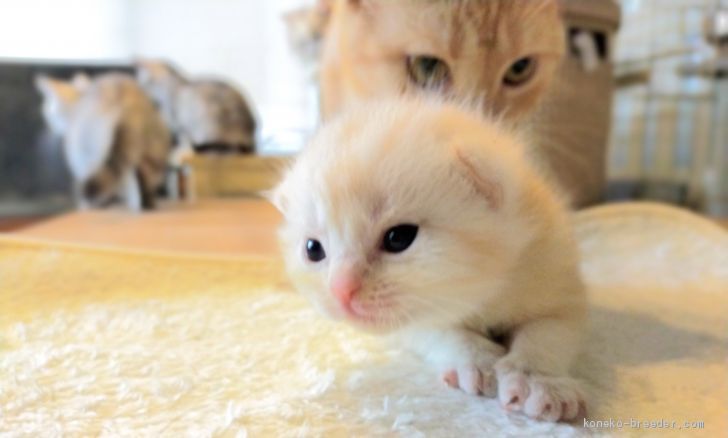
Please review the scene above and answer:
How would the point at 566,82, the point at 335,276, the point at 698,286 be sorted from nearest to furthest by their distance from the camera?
the point at 335,276 → the point at 698,286 → the point at 566,82

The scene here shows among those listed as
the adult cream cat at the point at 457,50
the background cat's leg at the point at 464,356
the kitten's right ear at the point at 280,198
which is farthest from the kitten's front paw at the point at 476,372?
the adult cream cat at the point at 457,50

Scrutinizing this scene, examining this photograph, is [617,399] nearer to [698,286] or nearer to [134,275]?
[698,286]

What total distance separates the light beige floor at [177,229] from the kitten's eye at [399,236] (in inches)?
32.3

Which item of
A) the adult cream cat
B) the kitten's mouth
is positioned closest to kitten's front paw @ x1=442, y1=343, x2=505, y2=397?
the kitten's mouth

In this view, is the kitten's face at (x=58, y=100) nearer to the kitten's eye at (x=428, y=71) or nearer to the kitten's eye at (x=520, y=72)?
the kitten's eye at (x=428, y=71)

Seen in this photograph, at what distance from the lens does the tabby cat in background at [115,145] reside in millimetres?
2281

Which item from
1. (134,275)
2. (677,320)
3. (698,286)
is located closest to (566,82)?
(698,286)

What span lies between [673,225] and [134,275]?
3.68 ft

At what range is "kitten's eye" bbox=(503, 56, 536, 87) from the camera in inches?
40.7

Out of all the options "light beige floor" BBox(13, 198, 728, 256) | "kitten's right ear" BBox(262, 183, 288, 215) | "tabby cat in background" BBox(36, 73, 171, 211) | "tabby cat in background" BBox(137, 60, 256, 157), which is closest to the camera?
"kitten's right ear" BBox(262, 183, 288, 215)

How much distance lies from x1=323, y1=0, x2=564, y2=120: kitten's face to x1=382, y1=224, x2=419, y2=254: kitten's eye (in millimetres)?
336

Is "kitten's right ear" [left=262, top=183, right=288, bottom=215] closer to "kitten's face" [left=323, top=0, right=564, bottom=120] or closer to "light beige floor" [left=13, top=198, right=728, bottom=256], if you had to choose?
"kitten's face" [left=323, top=0, right=564, bottom=120]

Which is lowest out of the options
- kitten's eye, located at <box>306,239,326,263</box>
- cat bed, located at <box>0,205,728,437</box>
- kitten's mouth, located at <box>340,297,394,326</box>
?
cat bed, located at <box>0,205,728,437</box>

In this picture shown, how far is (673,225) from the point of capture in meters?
1.40
